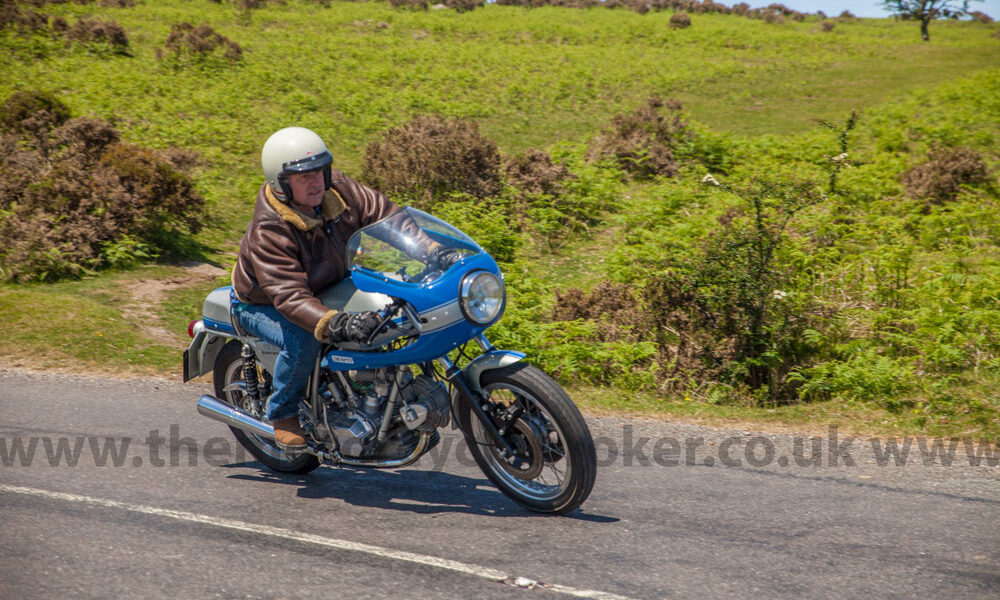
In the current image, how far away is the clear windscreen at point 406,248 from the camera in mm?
4527

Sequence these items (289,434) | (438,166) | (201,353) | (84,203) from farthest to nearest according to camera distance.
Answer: (438,166), (84,203), (201,353), (289,434)

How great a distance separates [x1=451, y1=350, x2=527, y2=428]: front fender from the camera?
14.5 feet

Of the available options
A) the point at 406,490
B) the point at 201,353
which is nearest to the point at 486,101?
the point at 201,353

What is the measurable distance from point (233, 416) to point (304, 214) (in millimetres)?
1532

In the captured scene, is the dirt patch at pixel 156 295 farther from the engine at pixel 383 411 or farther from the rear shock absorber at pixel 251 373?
the engine at pixel 383 411

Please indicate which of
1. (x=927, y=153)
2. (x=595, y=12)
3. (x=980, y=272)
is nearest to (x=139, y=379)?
(x=980, y=272)

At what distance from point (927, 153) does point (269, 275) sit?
50.0 ft

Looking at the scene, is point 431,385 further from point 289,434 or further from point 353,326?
point 289,434

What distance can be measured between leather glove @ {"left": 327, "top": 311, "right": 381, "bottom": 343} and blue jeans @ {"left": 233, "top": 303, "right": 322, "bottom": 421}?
1.57 feet

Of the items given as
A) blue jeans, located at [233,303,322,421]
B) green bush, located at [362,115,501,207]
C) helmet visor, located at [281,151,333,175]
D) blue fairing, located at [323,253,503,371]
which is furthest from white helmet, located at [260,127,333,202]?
green bush, located at [362,115,501,207]

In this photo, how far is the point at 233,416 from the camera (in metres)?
5.36

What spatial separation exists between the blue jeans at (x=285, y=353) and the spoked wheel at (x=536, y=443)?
41.4 inches

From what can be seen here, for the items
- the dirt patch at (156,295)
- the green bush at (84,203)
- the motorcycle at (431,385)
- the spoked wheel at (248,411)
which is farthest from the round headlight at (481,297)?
the green bush at (84,203)

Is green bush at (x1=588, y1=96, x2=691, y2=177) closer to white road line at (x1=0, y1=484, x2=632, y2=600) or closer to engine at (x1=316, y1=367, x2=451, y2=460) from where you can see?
engine at (x1=316, y1=367, x2=451, y2=460)
